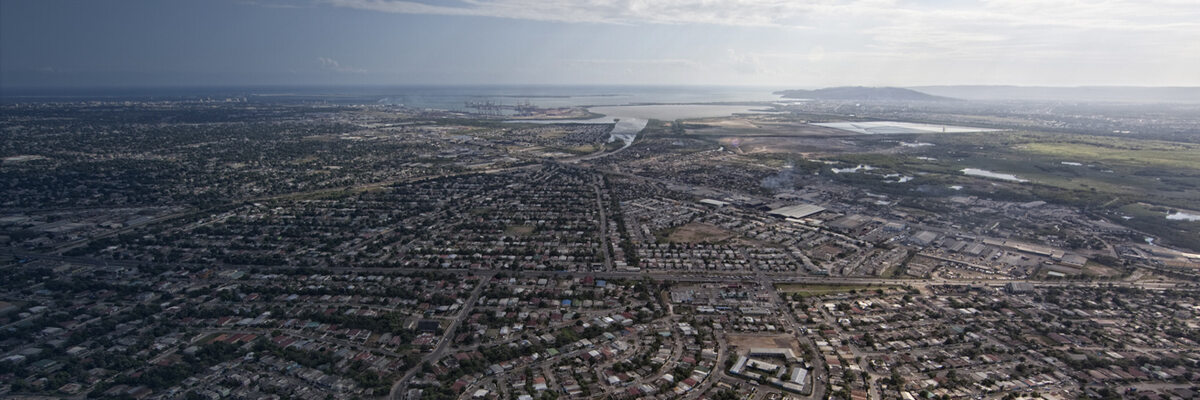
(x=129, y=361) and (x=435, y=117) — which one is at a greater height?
(x=435, y=117)

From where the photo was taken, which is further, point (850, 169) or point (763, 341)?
point (850, 169)

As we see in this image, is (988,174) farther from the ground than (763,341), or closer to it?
farther from the ground

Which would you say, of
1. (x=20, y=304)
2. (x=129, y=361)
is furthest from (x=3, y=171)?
(x=129, y=361)

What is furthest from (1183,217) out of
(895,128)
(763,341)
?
(895,128)

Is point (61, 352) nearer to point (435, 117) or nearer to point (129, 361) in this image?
point (129, 361)

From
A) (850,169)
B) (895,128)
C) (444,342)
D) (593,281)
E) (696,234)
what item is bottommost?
(444,342)

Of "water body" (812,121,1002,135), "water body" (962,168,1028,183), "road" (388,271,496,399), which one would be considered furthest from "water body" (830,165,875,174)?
"road" (388,271,496,399)

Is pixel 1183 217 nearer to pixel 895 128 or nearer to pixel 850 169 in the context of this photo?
pixel 850 169
